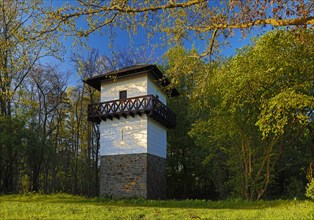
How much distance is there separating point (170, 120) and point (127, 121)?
134 inches

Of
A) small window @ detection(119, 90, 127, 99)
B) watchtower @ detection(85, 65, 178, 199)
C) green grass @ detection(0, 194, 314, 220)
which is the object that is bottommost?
green grass @ detection(0, 194, 314, 220)

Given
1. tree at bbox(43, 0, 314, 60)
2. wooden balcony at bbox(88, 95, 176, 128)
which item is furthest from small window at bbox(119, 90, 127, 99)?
tree at bbox(43, 0, 314, 60)

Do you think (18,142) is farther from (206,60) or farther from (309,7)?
(309,7)

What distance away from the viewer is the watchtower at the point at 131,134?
53.6 feet

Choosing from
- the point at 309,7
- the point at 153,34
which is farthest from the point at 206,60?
the point at 309,7

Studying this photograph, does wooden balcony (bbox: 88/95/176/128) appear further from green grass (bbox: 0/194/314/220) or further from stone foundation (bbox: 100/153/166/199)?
green grass (bbox: 0/194/314/220)

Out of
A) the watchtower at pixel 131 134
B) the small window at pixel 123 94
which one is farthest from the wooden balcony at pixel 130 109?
the small window at pixel 123 94

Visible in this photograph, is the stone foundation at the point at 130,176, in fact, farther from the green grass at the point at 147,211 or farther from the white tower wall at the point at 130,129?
the green grass at the point at 147,211

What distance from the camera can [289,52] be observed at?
1279 centimetres

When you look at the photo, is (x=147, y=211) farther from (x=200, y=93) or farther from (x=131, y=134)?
(x=131, y=134)

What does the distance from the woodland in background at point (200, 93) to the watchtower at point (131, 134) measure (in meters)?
2.36

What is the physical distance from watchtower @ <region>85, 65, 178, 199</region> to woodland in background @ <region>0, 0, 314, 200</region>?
236 cm

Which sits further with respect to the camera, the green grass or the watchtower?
the watchtower

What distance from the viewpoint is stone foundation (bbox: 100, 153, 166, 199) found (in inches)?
631
